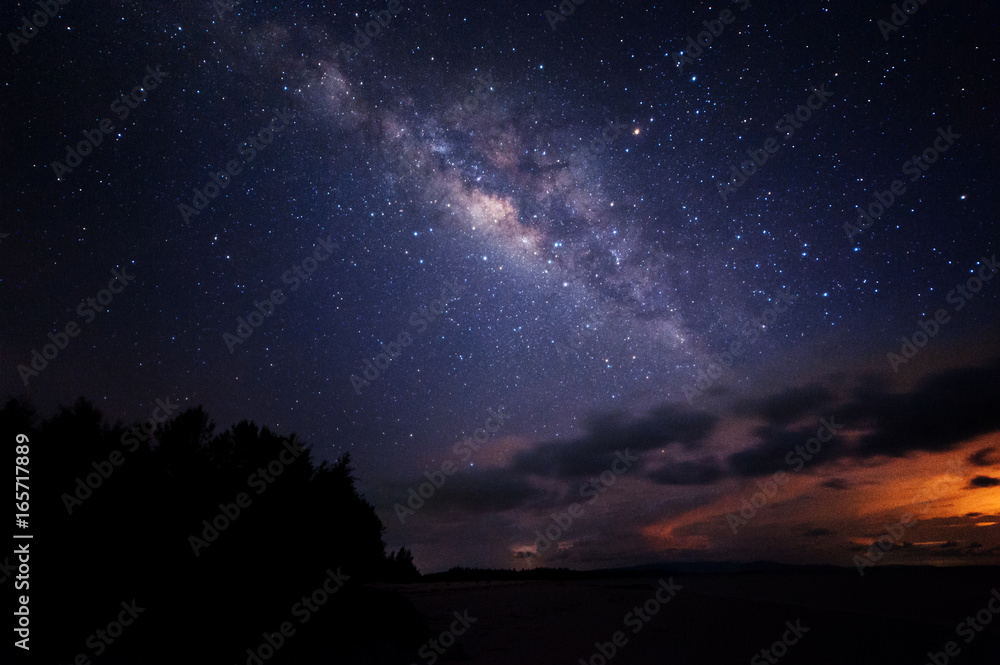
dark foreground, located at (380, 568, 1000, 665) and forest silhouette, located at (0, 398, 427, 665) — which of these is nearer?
forest silhouette, located at (0, 398, 427, 665)

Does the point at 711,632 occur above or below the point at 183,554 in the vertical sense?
above

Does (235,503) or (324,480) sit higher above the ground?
(324,480)

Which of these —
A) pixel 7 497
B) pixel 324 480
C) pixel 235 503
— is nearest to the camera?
pixel 7 497

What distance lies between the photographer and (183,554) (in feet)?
27.4

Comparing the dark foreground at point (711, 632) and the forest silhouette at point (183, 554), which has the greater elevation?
the dark foreground at point (711, 632)

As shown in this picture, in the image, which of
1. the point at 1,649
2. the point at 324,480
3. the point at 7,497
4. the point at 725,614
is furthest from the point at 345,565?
the point at 725,614

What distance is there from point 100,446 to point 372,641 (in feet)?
22.0

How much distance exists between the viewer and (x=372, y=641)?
966 cm

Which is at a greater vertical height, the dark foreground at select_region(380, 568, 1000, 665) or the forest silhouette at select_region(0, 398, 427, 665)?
the dark foreground at select_region(380, 568, 1000, 665)

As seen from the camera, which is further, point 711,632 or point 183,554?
point 711,632

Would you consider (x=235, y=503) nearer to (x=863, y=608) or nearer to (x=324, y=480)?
(x=324, y=480)

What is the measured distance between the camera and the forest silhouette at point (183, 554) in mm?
7930

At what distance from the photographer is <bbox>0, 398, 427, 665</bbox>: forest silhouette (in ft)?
26.0

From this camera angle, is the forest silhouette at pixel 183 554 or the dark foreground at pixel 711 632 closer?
the forest silhouette at pixel 183 554
